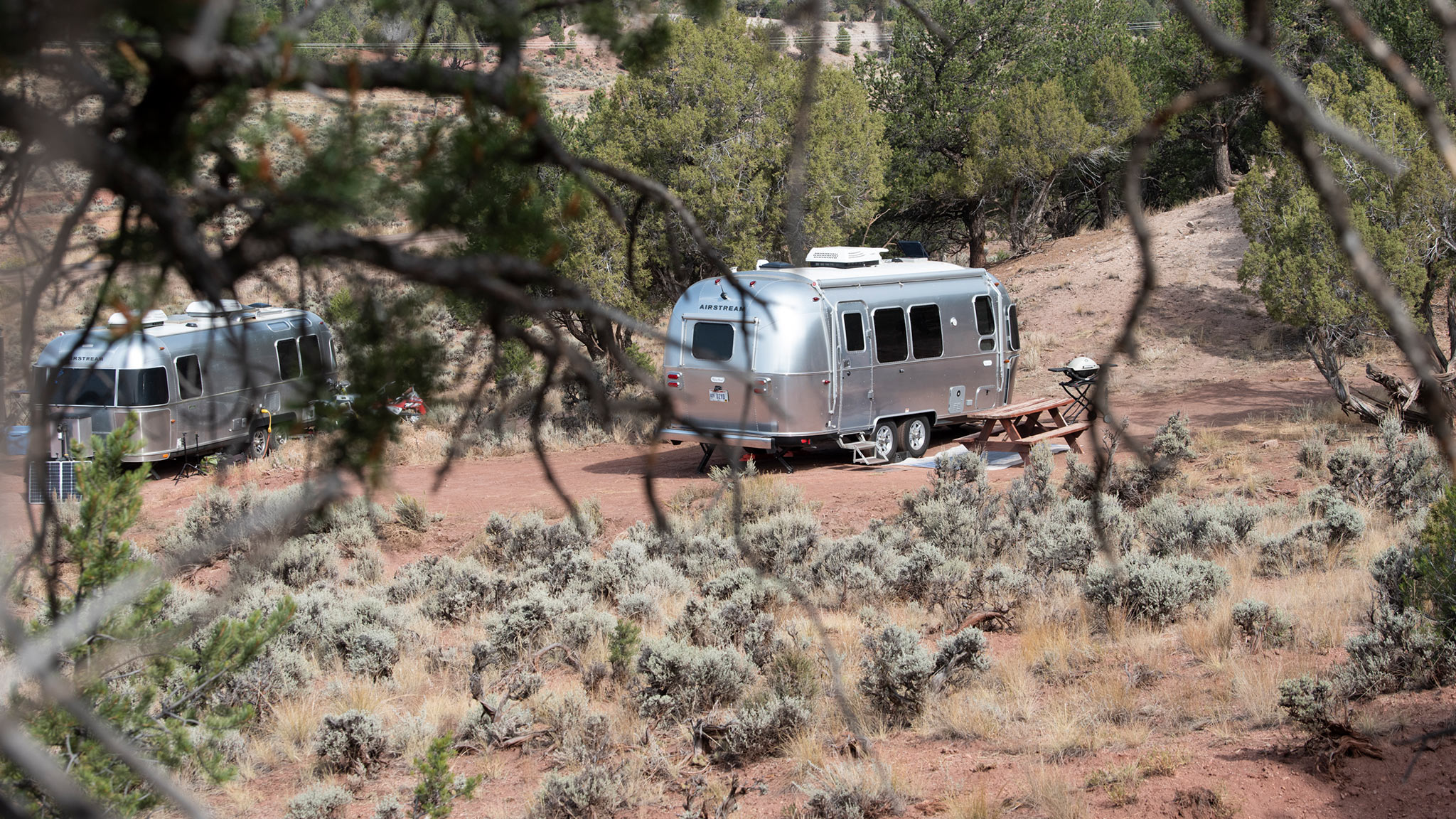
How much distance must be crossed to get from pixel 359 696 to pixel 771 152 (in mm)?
15183

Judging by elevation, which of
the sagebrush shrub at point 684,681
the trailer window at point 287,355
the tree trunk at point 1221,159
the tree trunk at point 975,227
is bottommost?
the sagebrush shrub at point 684,681

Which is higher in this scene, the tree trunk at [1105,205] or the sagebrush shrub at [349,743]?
the tree trunk at [1105,205]

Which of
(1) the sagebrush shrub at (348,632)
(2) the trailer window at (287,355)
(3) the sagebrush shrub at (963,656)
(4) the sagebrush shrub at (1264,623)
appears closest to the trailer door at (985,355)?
(4) the sagebrush shrub at (1264,623)

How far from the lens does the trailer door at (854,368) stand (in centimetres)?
1374

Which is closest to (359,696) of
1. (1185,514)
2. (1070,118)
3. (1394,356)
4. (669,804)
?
(669,804)

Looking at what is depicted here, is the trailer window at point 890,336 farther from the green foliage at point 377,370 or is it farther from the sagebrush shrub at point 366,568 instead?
the green foliage at point 377,370

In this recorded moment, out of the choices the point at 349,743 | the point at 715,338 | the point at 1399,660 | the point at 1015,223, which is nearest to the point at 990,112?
the point at 1015,223

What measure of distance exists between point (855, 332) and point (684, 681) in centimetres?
794

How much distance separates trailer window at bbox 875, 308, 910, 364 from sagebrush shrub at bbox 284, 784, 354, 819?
9.79 m

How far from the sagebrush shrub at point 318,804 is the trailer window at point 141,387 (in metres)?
12.0

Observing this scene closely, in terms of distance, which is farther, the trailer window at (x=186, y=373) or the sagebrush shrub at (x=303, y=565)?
the trailer window at (x=186, y=373)

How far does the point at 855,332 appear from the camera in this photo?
45.5 feet

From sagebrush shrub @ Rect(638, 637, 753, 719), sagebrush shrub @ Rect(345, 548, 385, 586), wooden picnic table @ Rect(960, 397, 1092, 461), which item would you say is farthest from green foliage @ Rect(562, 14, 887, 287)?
sagebrush shrub @ Rect(638, 637, 753, 719)

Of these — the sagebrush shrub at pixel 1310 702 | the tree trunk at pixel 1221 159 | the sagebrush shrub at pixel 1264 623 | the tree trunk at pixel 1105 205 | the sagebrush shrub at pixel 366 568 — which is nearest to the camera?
the sagebrush shrub at pixel 1310 702
